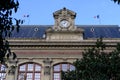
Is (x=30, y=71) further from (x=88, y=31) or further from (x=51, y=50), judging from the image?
(x=88, y=31)

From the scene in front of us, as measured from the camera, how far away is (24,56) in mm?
37438

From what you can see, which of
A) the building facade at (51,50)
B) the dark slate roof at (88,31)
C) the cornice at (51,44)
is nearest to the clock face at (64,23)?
the building facade at (51,50)

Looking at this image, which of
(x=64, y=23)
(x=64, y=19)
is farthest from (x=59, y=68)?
(x=64, y=19)

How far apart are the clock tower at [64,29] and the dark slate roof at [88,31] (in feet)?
8.80

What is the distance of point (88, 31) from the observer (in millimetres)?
43281

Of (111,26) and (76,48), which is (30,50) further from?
(111,26)

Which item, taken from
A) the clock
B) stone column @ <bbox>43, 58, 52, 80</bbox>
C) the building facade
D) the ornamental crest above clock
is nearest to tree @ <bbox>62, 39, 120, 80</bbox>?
stone column @ <bbox>43, 58, 52, 80</bbox>

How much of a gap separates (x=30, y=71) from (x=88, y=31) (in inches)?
403

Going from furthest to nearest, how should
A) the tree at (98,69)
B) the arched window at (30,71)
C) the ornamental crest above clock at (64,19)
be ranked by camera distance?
1. the ornamental crest above clock at (64,19)
2. the arched window at (30,71)
3. the tree at (98,69)

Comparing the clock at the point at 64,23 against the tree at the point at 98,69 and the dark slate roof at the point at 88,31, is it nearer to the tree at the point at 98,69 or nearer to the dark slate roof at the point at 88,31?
the dark slate roof at the point at 88,31

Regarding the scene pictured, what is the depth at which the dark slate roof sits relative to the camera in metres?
41.6

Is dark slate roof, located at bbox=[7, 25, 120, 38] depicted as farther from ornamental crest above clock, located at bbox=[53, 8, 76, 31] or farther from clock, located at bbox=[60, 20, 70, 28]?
clock, located at bbox=[60, 20, 70, 28]

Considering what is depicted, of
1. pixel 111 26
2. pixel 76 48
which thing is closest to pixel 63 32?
pixel 76 48

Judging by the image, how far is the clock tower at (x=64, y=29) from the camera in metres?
38.3
